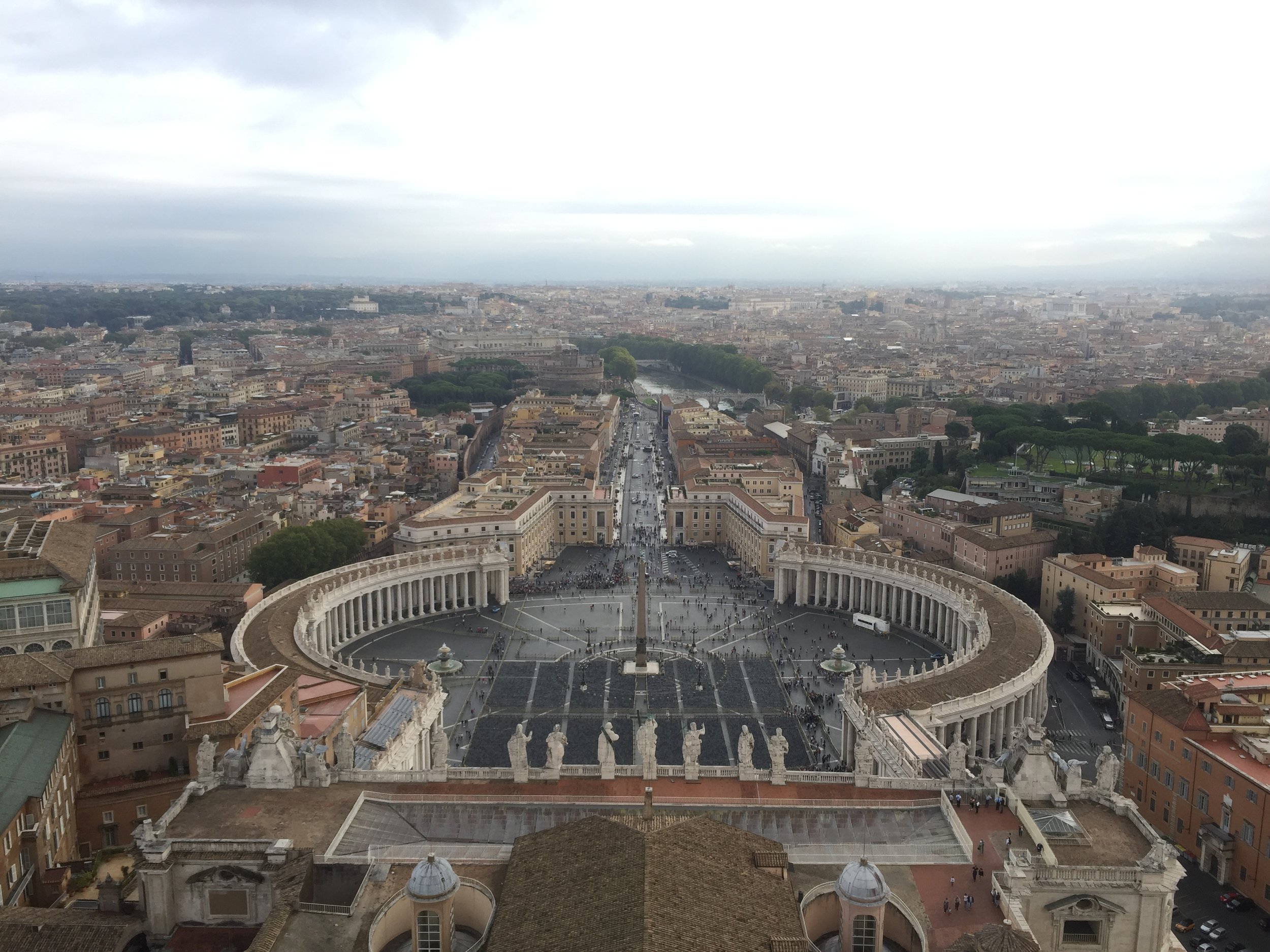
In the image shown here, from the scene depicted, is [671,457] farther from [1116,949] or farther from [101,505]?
[1116,949]

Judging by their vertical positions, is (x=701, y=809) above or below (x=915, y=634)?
above

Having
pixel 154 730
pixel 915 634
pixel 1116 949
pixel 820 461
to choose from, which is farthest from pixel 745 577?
pixel 1116 949

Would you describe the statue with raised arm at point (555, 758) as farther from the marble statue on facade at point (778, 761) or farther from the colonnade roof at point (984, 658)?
the colonnade roof at point (984, 658)

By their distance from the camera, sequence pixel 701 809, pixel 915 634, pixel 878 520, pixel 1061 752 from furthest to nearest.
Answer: pixel 878 520 → pixel 915 634 → pixel 1061 752 → pixel 701 809

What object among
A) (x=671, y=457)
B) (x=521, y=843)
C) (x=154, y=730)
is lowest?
(x=671, y=457)

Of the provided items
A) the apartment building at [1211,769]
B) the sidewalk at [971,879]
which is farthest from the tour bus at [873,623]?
the sidewalk at [971,879]

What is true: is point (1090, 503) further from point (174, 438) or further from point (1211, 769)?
point (174, 438)

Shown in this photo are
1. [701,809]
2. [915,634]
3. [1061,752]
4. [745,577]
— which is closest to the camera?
[701,809]
